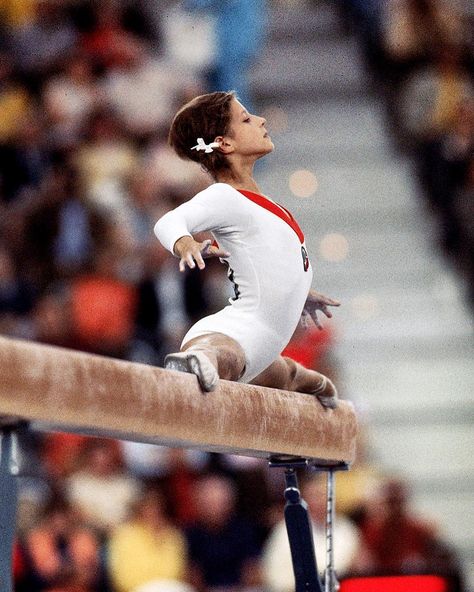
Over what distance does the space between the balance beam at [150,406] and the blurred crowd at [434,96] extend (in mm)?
4797

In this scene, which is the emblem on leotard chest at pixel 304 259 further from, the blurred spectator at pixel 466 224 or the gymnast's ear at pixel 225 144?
the blurred spectator at pixel 466 224

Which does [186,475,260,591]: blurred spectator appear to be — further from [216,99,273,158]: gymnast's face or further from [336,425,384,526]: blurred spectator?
[216,99,273,158]: gymnast's face

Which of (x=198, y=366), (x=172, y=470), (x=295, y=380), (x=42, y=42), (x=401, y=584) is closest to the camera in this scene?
(x=198, y=366)

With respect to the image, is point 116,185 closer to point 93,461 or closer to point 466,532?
point 93,461

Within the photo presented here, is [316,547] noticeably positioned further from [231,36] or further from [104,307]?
[231,36]

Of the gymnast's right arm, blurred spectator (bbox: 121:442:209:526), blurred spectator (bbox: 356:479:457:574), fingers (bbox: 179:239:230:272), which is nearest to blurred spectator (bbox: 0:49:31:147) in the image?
blurred spectator (bbox: 121:442:209:526)

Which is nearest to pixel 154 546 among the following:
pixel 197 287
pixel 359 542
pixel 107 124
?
pixel 359 542

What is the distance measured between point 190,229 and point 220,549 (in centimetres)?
341

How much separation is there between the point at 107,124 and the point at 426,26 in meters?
2.48

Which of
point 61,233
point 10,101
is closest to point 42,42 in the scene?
point 10,101

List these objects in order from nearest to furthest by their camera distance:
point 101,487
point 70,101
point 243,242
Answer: point 243,242 → point 101,487 → point 70,101

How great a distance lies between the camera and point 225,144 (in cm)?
338

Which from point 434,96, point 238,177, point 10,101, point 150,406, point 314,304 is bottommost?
point 150,406

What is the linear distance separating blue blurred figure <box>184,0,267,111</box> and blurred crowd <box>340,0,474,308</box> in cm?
116
